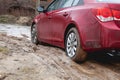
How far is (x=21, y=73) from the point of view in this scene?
6223mm

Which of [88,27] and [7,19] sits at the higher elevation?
[88,27]

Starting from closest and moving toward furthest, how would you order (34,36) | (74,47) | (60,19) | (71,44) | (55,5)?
(74,47)
(71,44)
(60,19)
(55,5)
(34,36)

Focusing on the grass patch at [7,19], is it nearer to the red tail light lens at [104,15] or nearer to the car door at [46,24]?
the car door at [46,24]

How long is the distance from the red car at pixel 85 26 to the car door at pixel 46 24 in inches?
14.1

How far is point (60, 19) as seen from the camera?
8148 millimetres

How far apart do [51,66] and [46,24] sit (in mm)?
2682

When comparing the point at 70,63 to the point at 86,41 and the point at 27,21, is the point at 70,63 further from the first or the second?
the point at 27,21

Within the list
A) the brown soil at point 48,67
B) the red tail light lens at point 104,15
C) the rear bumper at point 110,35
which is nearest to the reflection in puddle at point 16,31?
the brown soil at point 48,67

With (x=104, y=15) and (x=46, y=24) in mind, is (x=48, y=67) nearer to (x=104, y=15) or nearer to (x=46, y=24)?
(x=104, y=15)

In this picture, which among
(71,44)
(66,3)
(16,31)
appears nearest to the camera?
(71,44)

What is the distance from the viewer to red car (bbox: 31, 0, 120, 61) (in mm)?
6594

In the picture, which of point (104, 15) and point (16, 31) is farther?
point (16, 31)

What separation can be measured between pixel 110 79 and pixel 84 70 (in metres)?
0.65

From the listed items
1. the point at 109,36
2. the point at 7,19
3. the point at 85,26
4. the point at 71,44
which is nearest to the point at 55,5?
the point at 71,44
